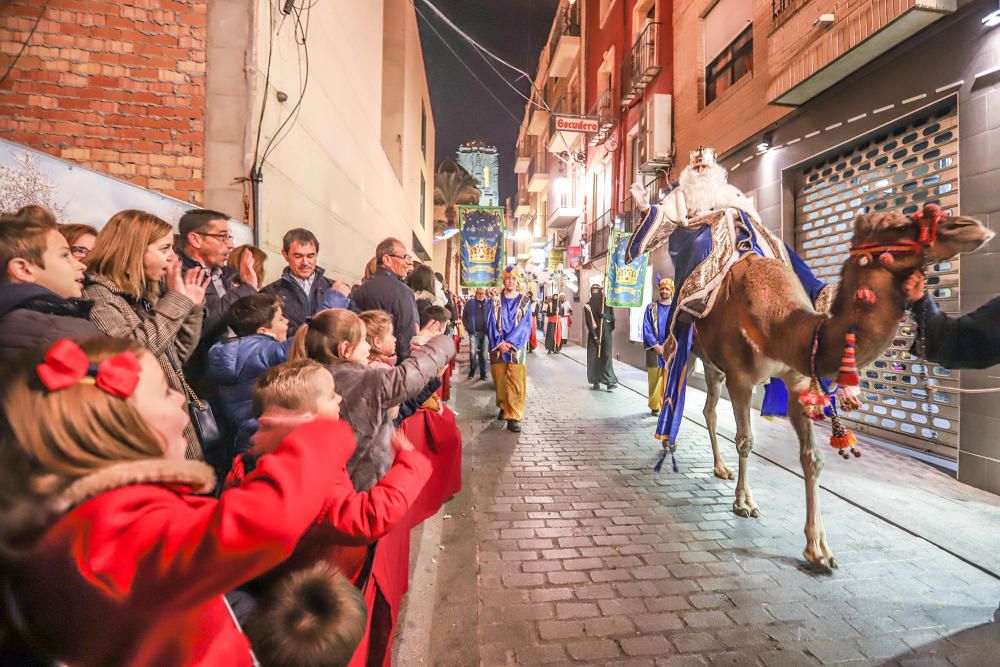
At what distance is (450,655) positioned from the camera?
2568mm

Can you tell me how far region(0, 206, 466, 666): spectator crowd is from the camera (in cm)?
93

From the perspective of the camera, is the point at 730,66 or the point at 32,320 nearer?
the point at 32,320

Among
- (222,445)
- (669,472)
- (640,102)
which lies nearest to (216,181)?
(222,445)

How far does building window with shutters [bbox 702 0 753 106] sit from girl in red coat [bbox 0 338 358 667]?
36.8 feet

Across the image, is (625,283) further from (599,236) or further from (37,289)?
(37,289)

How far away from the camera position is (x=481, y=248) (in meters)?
10.6

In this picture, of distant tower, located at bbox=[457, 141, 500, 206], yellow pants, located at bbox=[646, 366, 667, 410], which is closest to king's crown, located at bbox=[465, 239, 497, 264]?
yellow pants, located at bbox=[646, 366, 667, 410]

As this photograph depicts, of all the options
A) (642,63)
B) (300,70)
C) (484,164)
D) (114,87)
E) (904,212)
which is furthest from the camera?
(484,164)

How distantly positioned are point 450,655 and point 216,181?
16.0ft

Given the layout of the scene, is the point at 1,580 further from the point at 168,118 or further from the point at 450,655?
the point at 168,118

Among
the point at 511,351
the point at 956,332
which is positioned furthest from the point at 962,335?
the point at 511,351

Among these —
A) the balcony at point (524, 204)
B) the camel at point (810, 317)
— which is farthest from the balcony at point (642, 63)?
the balcony at point (524, 204)

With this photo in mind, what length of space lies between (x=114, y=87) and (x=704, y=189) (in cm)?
608

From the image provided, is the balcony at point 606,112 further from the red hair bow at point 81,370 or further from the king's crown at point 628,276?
the red hair bow at point 81,370
